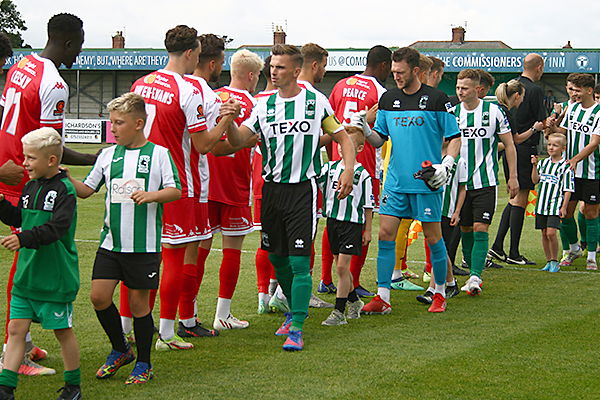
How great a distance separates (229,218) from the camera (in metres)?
6.95

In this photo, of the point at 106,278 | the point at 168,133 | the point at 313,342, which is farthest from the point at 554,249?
the point at 106,278

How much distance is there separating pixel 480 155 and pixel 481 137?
19cm

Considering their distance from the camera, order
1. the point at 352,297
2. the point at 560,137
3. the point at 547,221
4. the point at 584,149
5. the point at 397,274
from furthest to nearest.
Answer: the point at 560,137, the point at 584,149, the point at 547,221, the point at 397,274, the point at 352,297

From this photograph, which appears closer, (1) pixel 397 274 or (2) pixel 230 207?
(2) pixel 230 207

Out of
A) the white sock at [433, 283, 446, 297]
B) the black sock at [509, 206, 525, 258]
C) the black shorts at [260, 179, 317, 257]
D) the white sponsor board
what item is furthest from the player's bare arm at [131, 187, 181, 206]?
the white sponsor board

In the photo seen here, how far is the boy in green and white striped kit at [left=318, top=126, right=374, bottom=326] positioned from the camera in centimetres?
713

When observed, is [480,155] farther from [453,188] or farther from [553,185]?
[553,185]

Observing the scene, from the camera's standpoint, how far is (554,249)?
10.3m

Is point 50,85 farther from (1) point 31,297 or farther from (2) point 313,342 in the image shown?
(2) point 313,342

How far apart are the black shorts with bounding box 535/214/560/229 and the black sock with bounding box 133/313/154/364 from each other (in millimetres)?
6440

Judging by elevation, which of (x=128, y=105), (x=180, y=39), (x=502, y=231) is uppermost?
(x=180, y=39)

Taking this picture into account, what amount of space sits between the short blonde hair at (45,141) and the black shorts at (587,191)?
7916 mm

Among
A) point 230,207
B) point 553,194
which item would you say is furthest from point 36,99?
point 553,194

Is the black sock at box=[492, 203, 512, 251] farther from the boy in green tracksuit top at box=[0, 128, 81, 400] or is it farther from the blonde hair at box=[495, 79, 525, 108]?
the boy in green tracksuit top at box=[0, 128, 81, 400]
